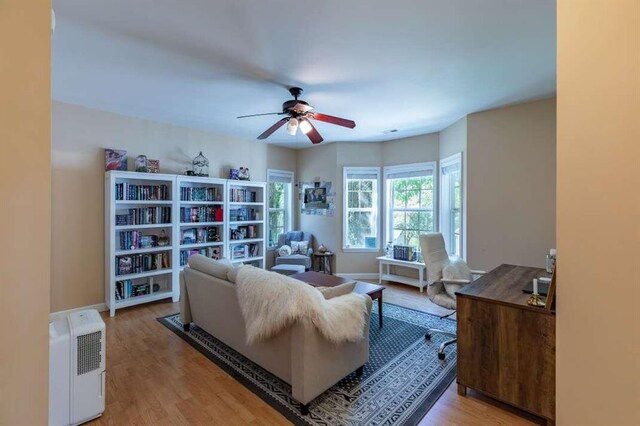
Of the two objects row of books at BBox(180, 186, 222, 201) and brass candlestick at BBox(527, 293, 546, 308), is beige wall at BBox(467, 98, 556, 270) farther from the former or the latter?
row of books at BBox(180, 186, 222, 201)

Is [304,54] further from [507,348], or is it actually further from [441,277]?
[507,348]

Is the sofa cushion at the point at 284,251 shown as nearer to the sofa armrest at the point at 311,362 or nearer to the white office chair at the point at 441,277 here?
the white office chair at the point at 441,277

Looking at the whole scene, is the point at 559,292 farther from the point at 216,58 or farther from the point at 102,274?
the point at 102,274

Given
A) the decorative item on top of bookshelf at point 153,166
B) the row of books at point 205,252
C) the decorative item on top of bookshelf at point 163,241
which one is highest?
the decorative item on top of bookshelf at point 153,166

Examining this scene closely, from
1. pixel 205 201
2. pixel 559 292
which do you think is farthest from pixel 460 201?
pixel 205 201

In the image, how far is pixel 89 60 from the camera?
2424 mm

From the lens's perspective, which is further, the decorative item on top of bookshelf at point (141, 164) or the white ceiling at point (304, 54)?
the decorative item on top of bookshelf at point (141, 164)

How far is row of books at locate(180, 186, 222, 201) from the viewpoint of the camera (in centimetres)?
427

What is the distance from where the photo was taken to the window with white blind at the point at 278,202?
5750 mm

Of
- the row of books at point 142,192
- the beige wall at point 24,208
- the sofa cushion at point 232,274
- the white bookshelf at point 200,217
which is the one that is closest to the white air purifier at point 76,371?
the sofa cushion at point 232,274

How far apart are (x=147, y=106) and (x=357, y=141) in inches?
135

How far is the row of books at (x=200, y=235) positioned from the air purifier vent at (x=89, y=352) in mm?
2600

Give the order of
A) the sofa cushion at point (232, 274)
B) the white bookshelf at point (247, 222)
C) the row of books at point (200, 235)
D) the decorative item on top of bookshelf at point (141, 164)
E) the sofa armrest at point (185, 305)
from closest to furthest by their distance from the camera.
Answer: the sofa cushion at point (232, 274)
the sofa armrest at point (185, 305)
the decorative item on top of bookshelf at point (141, 164)
the row of books at point (200, 235)
the white bookshelf at point (247, 222)

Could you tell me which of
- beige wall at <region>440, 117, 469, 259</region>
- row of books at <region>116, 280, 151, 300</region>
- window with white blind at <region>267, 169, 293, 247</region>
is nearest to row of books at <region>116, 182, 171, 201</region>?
row of books at <region>116, 280, 151, 300</region>
